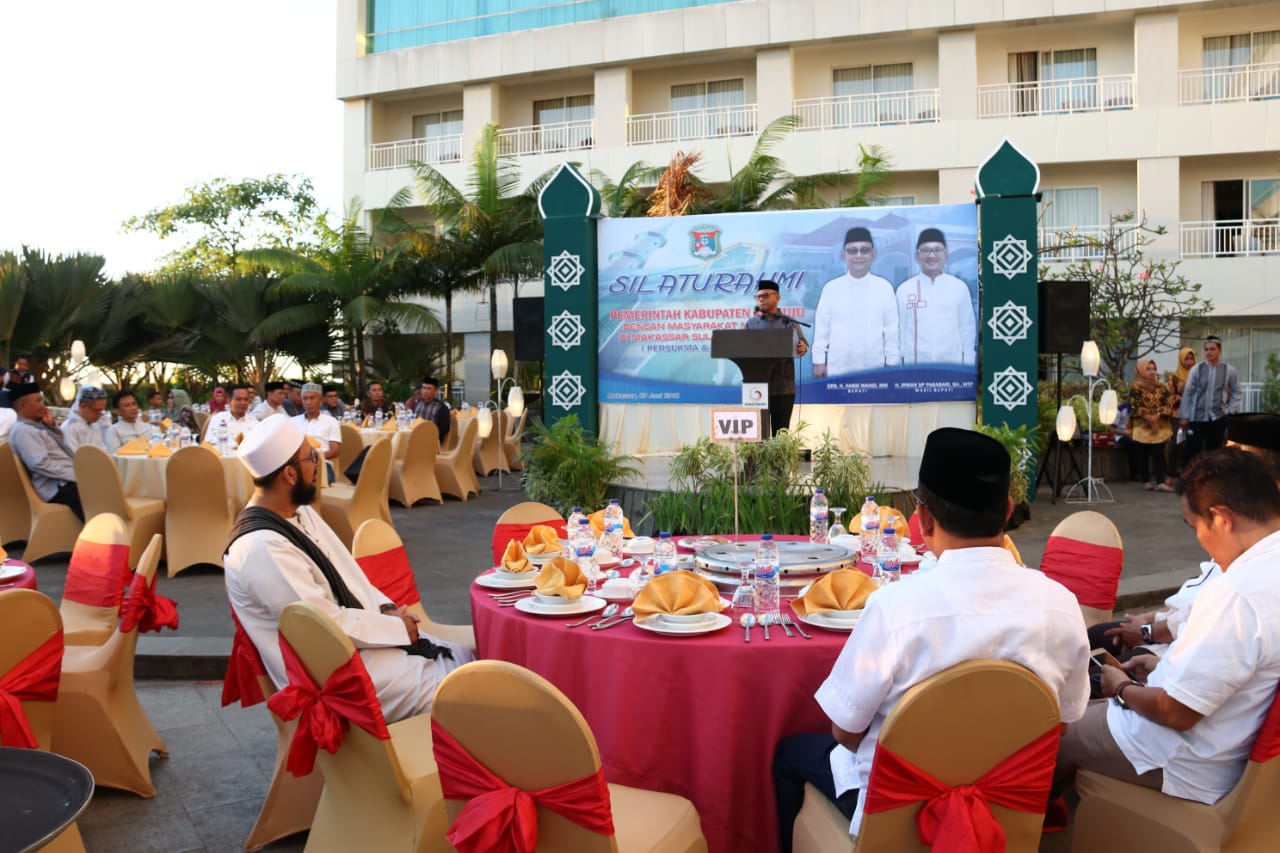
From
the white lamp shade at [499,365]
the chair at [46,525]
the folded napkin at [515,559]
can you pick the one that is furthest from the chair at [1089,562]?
the white lamp shade at [499,365]

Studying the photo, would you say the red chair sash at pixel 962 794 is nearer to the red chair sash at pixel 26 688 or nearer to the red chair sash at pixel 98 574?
the red chair sash at pixel 26 688

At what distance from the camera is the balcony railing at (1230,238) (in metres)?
19.6

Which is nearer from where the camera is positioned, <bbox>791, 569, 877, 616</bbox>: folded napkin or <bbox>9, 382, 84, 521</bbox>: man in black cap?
<bbox>791, 569, 877, 616</bbox>: folded napkin

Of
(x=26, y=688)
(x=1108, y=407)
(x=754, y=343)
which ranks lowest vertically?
(x=26, y=688)

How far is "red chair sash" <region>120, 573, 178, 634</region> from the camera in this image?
376cm

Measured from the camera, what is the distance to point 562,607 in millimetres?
3176

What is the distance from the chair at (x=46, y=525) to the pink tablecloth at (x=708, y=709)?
6572 mm

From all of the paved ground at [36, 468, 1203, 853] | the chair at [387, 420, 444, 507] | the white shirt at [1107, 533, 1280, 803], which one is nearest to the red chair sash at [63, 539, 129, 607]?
the paved ground at [36, 468, 1203, 853]

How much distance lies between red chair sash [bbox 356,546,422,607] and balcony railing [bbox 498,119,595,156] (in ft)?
66.3

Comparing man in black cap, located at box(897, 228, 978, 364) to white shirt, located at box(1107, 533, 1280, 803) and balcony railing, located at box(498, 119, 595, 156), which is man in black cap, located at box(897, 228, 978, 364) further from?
balcony railing, located at box(498, 119, 595, 156)

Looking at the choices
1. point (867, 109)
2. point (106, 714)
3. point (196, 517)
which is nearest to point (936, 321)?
point (196, 517)

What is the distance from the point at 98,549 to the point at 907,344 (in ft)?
→ 27.3

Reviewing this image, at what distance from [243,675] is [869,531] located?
2.45 m

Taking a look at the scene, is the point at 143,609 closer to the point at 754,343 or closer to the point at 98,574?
the point at 98,574
